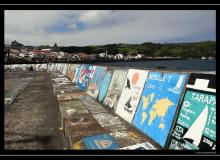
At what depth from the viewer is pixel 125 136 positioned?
5.32 metres

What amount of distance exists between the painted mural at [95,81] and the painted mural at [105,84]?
436 millimetres

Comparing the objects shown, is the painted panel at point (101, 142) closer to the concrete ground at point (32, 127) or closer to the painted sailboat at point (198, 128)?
the concrete ground at point (32, 127)

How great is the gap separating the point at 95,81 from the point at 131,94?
4859 mm

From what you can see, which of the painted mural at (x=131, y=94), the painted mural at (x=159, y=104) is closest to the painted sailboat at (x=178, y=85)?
the painted mural at (x=159, y=104)

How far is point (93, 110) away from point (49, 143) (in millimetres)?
2552

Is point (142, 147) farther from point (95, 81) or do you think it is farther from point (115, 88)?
point (95, 81)

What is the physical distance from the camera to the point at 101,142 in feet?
15.9

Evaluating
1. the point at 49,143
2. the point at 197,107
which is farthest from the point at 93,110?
the point at 197,107

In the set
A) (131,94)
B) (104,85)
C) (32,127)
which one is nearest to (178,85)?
(131,94)

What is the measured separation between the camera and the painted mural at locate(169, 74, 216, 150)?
3721 mm

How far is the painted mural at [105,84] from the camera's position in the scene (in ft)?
30.7

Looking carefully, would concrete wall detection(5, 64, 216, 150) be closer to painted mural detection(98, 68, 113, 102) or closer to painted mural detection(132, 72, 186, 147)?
painted mural detection(132, 72, 186, 147)
